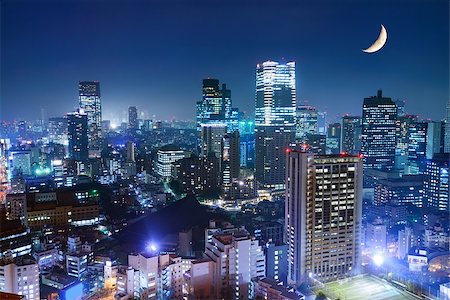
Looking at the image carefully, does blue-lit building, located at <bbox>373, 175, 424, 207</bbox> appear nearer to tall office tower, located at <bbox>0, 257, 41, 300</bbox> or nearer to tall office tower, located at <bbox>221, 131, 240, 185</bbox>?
tall office tower, located at <bbox>221, 131, 240, 185</bbox>

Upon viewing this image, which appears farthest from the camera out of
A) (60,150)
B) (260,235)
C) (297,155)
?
(60,150)

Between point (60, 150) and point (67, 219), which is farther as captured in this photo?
point (60, 150)

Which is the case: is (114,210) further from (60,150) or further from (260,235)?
(60,150)

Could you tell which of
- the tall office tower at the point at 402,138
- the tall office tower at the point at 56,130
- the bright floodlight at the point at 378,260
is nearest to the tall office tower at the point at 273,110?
the tall office tower at the point at 402,138

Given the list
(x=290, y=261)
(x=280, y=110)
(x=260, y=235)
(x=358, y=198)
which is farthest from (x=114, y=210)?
(x=280, y=110)

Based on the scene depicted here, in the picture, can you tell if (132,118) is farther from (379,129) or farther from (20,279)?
(20,279)

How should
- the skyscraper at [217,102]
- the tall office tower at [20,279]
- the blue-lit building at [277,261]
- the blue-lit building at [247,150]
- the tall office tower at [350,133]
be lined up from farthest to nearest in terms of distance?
the skyscraper at [217,102] < the tall office tower at [350,133] < the blue-lit building at [247,150] < the blue-lit building at [277,261] < the tall office tower at [20,279]

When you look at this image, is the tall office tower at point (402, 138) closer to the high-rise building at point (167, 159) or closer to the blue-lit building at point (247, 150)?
the blue-lit building at point (247, 150)
